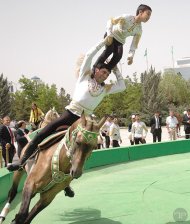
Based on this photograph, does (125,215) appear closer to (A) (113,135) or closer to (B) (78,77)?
(B) (78,77)

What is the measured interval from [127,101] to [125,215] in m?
47.4

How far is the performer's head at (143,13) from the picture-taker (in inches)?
240

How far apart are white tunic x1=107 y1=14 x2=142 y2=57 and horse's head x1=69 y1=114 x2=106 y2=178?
7.47 ft

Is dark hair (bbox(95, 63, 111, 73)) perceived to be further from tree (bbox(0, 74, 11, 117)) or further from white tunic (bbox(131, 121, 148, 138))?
tree (bbox(0, 74, 11, 117))

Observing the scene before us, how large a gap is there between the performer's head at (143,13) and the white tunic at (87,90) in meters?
1.12

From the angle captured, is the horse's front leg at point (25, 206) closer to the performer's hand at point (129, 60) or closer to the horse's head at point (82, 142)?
the horse's head at point (82, 142)

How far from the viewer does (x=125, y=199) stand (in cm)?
712

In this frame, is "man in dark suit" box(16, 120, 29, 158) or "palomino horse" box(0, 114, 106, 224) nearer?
"palomino horse" box(0, 114, 106, 224)

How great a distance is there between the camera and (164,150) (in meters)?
13.9

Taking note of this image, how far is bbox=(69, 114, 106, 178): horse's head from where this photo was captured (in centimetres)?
411

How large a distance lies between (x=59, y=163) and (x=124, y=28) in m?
2.81

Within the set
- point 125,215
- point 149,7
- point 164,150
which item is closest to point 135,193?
point 125,215

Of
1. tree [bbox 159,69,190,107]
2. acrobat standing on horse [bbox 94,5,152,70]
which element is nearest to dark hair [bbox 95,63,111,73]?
acrobat standing on horse [bbox 94,5,152,70]

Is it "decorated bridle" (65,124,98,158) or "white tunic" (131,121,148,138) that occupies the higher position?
"white tunic" (131,121,148,138)
